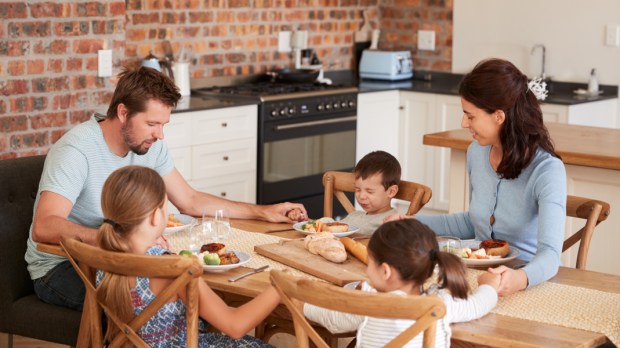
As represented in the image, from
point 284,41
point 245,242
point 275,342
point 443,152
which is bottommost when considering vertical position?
point 275,342

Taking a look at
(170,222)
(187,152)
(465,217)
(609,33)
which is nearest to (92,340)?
(170,222)

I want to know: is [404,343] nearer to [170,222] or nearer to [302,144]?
[170,222]

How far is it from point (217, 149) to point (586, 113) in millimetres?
2186

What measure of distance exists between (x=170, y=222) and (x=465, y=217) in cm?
96

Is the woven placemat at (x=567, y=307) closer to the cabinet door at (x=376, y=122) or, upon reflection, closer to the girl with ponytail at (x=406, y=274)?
the girl with ponytail at (x=406, y=274)

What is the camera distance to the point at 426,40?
7.14m

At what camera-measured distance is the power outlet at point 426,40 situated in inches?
280

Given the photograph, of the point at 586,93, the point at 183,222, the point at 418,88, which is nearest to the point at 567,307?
the point at 183,222

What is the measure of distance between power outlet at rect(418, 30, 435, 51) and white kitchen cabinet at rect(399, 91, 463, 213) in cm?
65

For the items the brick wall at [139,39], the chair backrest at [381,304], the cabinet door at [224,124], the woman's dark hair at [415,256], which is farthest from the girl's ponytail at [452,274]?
the cabinet door at [224,124]

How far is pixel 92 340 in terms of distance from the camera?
109 inches

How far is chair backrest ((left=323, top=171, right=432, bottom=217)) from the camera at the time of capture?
3570 millimetres

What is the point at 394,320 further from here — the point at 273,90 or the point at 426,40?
the point at 426,40

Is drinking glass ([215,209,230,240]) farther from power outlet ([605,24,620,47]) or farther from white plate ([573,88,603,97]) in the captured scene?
power outlet ([605,24,620,47])
